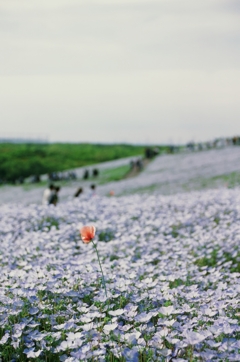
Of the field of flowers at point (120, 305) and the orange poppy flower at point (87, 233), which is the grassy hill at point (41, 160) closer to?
the field of flowers at point (120, 305)

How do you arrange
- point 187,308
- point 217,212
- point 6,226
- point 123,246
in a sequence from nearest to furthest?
point 187,308
point 123,246
point 6,226
point 217,212

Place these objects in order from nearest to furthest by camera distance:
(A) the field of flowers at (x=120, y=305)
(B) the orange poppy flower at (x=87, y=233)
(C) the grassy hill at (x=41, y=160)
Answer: (A) the field of flowers at (x=120, y=305)
(B) the orange poppy flower at (x=87, y=233)
(C) the grassy hill at (x=41, y=160)

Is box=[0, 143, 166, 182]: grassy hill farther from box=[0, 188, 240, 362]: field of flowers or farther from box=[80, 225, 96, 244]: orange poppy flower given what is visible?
box=[80, 225, 96, 244]: orange poppy flower

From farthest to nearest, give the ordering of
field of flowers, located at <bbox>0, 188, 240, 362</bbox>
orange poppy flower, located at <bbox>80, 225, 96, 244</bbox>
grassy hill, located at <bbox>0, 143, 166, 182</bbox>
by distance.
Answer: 1. grassy hill, located at <bbox>0, 143, 166, 182</bbox>
2. orange poppy flower, located at <bbox>80, 225, 96, 244</bbox>
3. field of flowers, located at <bbox>0, 188, 240, 362</bbox>

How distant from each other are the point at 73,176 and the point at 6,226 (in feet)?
134

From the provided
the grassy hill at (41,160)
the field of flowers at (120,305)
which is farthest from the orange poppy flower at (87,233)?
the grassy hill at (41,160)

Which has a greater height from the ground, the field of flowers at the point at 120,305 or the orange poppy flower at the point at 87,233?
Result: the orange poppy flower at the point at 87,233

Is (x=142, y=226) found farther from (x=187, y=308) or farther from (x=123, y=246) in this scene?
(x=187, y=308)

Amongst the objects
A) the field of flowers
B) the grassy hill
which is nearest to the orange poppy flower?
the field of flowers

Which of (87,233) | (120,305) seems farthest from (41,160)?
(120,305)

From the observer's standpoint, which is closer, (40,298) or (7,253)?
(40,298)

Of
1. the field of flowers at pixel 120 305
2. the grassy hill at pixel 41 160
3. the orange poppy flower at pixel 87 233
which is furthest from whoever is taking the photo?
the grassy hill at pixel 41 160

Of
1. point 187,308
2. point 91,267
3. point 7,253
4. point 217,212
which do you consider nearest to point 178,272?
point 91,267

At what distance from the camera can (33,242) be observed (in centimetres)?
894
